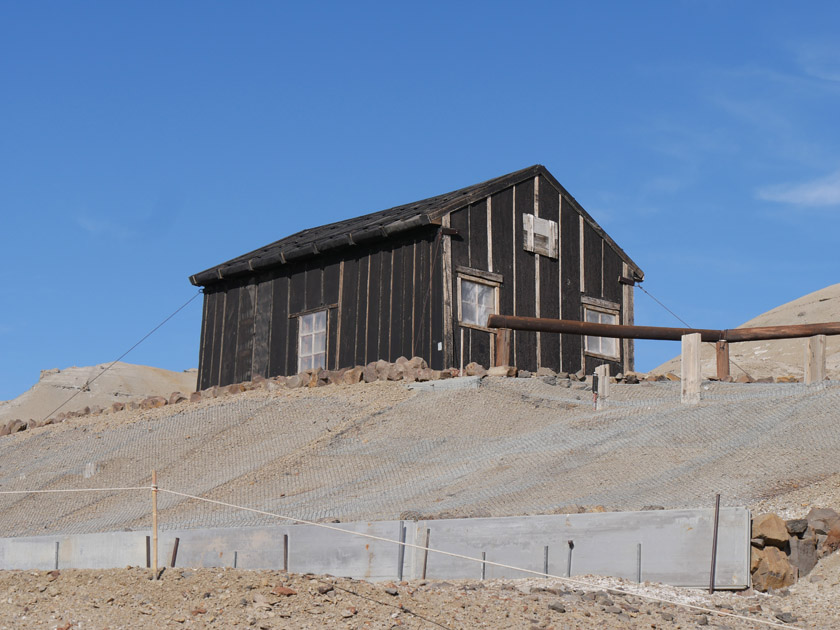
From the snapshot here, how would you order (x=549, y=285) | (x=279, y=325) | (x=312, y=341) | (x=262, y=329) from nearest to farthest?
1. (x=549, y=285)
2. (x=312, y=341)
3. (x=279, y=325)
4. (x=262, y=329)

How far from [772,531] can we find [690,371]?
17.4 ft

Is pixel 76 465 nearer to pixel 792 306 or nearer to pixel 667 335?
pixel 667 335

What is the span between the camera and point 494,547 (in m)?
9.42

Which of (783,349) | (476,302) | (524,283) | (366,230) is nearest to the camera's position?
(476,302)

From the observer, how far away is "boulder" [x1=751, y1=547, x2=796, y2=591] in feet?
29.0

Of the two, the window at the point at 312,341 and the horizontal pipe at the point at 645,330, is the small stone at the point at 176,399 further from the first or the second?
the horizontal pipe at the point at 645,330

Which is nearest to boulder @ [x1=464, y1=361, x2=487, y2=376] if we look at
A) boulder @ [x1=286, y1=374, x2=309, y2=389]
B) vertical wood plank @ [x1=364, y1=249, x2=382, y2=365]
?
vertical wood plank @ [x1=364, y1=249, x2=382, y2=365]

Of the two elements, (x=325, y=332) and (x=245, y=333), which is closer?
(x=325, y=332)

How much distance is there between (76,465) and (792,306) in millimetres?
40067

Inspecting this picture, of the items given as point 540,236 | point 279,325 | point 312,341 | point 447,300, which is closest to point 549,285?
point 540,236

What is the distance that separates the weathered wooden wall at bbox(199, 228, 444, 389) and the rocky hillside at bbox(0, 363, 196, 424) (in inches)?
636

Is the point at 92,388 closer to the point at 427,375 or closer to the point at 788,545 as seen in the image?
the point at 427,375

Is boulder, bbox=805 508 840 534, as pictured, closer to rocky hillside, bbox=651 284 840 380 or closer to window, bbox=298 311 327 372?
window, bbox=298 311 327 372

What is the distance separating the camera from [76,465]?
55.0 ft
